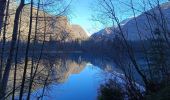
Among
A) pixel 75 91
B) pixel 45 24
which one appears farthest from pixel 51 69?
pixel 75 91


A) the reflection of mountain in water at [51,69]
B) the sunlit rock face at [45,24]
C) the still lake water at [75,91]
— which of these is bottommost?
the still lake water at [75,91]

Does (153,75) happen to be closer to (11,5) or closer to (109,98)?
(109,98)

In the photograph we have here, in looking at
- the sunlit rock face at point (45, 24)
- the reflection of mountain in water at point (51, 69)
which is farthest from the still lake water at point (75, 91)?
the sunlit rock face at point (45, 24)

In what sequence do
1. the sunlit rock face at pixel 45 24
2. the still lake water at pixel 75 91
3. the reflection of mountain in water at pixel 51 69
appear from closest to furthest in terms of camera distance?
the sunlit rock face at pixel 45 24
the reflection of mountain in water at pixel 51 69
the still lake water at pixel 75 91

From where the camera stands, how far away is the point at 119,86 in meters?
15.2

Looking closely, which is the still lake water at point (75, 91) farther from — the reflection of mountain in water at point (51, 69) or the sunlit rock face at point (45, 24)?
the sunlit rock face at point (45, 24)

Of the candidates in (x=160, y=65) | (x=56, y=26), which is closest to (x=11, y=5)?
(x=56, y=26)

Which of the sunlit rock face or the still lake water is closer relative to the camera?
the sunlit rock face

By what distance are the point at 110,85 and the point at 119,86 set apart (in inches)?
19.2

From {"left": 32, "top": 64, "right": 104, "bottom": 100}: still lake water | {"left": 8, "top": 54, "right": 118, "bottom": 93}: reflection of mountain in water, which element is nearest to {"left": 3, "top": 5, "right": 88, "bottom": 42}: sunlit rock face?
{"left": 8, "top": 54, "right": 118, "bottom": 93}: reflection of mountain in water

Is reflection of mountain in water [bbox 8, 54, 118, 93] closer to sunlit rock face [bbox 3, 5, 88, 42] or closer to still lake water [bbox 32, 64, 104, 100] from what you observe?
still lake water [bbox 32, 64, 104, 100]

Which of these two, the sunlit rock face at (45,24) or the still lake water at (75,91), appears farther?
the still lake water at (75,91)

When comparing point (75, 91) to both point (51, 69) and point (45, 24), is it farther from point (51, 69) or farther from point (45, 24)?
point (45, 24)

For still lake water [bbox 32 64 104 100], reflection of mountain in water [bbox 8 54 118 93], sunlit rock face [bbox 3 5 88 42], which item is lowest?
still lake water [bbox 32 64 104 100]
